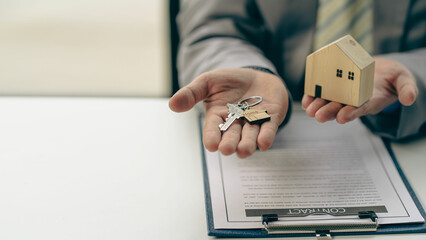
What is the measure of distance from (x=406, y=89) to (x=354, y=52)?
0.13 metres

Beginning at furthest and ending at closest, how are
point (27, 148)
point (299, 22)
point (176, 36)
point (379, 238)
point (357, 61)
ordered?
point (176, 36) → point (299, 22) → point (27, 148) → point (357, 61) → point (379, 238)

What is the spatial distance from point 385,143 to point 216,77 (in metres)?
0.43

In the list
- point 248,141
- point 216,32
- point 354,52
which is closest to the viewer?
point 248,141

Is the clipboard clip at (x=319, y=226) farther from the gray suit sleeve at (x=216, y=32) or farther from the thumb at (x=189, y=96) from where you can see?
the gray suit sleeve at (x=216, y=32)

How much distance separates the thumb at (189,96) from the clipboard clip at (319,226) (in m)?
0.24

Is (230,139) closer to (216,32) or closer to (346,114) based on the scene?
(346,114)

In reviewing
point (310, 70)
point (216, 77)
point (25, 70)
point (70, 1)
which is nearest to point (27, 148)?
point (216, 77)

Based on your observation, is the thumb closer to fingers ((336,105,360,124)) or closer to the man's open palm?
the man's open palm

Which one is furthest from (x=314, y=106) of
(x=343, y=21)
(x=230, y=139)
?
(x=343, y=21)

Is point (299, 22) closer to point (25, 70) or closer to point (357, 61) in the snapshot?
point (357, 61)

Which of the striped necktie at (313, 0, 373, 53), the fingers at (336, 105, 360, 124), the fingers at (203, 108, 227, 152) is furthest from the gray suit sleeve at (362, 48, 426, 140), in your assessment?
the fingers at (203, 108, 227, 152)

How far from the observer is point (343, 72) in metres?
0.83

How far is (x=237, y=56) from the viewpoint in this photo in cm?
102

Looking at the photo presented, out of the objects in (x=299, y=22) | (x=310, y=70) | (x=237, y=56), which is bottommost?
(x=310, y=70)
